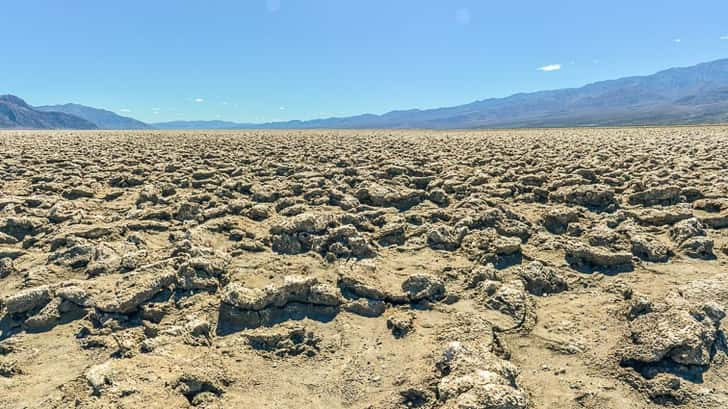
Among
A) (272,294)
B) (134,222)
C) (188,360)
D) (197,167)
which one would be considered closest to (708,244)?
(272,294)

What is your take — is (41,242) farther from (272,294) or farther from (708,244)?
(708,244)

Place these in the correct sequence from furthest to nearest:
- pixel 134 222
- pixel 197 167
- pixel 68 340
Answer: pixel 197 167 → pixel 134 222 → pixel 68 340

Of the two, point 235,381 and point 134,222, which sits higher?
point 134,222

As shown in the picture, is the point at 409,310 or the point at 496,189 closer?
the point at 409,310

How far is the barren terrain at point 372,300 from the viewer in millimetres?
2438

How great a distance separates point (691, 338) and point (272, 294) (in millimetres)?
3008

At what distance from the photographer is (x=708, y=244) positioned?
415 cm

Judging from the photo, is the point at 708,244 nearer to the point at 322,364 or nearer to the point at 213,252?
the point at 322,364

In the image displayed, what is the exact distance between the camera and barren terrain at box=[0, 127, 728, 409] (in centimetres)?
244

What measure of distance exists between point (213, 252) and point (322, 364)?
212 centimetres

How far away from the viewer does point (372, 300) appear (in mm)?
3521

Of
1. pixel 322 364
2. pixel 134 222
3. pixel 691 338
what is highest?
pixel 134 222

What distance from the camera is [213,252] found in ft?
14.1

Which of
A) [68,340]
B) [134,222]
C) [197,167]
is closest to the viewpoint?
[68,340]
